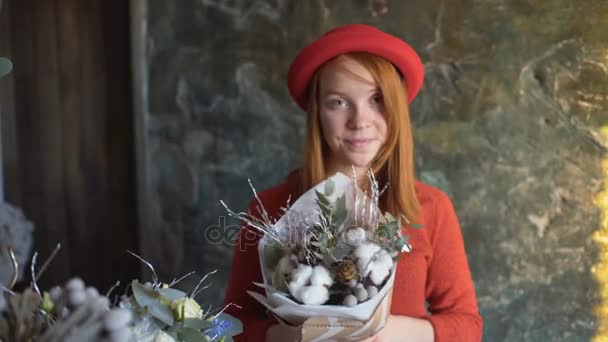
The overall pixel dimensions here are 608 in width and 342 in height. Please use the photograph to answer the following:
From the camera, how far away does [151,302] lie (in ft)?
1.94

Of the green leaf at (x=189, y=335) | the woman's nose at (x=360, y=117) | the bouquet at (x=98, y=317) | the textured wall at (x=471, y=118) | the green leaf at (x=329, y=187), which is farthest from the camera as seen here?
the textured wall at (x=471, y=118)

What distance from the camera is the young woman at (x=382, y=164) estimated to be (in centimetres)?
107

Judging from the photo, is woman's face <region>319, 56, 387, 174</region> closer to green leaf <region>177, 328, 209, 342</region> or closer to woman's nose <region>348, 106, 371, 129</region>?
woman's nose <region>348, 106, 371, 129</region>

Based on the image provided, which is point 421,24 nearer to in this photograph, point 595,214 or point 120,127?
point 595,214

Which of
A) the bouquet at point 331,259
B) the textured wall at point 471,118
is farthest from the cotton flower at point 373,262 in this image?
the textured wall at point 471,118

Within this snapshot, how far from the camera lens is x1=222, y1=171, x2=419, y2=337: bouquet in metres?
0.79

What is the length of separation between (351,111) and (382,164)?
15 cm

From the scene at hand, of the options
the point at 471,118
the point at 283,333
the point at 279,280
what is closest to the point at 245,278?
the point at 283,333

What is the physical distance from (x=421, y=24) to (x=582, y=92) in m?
0.50

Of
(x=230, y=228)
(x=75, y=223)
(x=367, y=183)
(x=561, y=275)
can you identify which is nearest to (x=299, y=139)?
(x=230, y=228)

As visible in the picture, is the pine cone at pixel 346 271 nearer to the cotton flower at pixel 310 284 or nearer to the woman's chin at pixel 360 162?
the cotton flower at pixel 310 284

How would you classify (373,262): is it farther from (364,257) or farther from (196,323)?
(196,323)

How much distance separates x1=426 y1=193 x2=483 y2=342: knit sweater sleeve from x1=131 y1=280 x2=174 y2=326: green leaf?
67cm

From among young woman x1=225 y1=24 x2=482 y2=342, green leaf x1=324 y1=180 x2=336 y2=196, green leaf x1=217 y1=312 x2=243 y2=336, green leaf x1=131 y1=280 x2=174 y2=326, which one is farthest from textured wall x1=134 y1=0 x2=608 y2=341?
green leaf x1=131 y1=280 x2=174 y2=326
